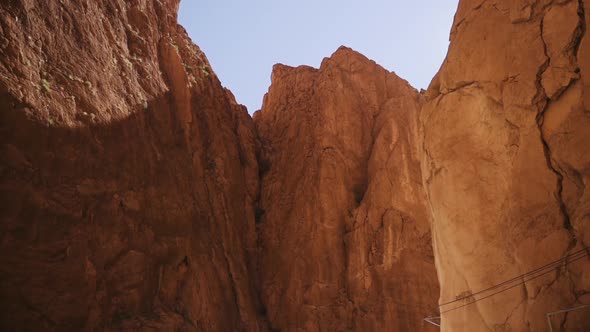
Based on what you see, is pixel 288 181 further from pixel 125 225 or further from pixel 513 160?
pixel 513 160

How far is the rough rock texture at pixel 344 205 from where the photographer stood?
2336 cm

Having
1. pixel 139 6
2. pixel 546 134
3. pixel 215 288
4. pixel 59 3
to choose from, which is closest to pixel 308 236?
pixel 215 288

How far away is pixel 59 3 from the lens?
1756cm

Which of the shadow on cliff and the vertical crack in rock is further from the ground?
the shadow on cliff

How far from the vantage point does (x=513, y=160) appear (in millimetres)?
7152

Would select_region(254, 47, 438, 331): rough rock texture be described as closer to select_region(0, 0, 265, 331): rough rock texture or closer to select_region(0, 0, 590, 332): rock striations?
select_region(0, 0, 590, 332): rock striations

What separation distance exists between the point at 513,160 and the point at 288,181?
20.2 meters

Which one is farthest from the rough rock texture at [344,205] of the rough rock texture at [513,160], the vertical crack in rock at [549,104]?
the vertical crack in rock at [549,104]

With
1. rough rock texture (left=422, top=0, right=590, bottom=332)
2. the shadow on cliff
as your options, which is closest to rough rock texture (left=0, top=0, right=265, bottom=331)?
the shadow on cliff

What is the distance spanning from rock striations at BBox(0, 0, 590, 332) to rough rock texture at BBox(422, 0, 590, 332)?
28 mm

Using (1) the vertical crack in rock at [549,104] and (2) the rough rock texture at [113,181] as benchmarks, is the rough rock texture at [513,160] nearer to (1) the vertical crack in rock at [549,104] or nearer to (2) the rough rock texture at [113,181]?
(1) the vertical crack in rock at [549,104]

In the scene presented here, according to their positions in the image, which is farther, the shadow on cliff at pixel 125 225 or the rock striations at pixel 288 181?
the shadow on cliff at pixel 125 225

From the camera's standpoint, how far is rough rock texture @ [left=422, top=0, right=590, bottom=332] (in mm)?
6281

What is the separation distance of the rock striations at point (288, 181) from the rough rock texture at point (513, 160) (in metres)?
0.03
